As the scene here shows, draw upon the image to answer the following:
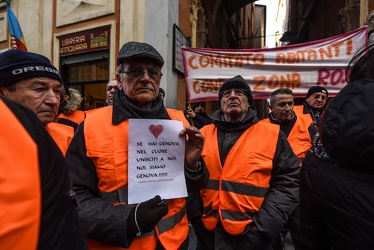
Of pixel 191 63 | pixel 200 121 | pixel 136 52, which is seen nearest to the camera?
pixel 136 52

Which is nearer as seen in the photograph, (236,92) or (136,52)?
(136,52)

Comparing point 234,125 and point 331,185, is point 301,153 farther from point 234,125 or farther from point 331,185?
point 331,185

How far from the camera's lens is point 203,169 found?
174 cm

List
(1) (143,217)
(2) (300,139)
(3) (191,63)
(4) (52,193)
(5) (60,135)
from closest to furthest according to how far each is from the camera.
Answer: (4) (52,193), (1) (143,217), (5) (60,135), (2) (300,139), (3) (191,63)

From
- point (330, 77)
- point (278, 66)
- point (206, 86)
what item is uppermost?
point (278, 66)

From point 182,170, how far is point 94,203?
50cm

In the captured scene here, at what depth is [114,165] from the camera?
1.39m

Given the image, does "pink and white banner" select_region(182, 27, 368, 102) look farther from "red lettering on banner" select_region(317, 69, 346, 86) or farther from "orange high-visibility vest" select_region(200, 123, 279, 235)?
"orange high-visibility vest" select_region(200, 123, 279, 235)

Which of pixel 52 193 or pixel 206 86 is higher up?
pixel 206 86

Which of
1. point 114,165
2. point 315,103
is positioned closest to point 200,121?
point 315,103

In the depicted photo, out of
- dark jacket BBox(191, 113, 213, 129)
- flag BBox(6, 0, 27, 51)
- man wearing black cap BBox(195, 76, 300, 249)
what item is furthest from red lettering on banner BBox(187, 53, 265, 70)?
flag BBox(6, 0, 27, 51)

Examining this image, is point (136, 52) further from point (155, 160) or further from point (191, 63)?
point (191, 63)

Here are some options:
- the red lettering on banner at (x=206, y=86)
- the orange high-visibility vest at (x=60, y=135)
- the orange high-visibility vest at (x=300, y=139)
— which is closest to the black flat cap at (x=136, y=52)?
the orange high-visibility vest at (x=60, y=135)

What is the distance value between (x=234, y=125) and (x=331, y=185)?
1274 mm
